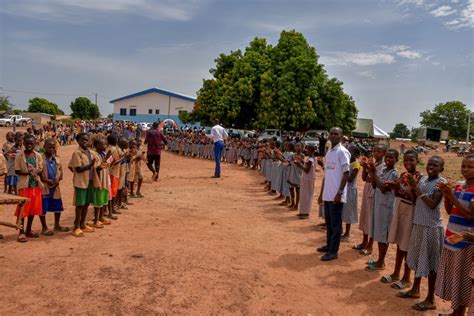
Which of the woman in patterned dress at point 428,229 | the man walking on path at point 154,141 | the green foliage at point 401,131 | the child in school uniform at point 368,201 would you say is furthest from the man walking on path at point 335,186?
the green foliage at point 401,131

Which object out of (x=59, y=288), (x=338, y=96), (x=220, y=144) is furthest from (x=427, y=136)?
(x=59, y=288)

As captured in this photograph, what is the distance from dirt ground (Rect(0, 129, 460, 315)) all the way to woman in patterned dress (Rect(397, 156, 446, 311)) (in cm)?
36

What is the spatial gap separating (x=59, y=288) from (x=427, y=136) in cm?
6497

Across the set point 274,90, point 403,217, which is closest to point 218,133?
point 403,217

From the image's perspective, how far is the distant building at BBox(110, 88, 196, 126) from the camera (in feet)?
183

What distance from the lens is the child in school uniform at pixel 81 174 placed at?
18.8ft

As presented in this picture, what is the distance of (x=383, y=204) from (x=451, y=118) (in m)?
75.4

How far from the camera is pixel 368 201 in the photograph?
5625 millimetres

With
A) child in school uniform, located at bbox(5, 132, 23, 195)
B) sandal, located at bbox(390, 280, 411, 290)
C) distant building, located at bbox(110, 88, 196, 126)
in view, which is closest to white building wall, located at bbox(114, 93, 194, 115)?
distant building, located at bbox(110, 88, 196, 126)

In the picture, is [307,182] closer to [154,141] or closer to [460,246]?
[460,246]

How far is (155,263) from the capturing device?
15.6ft

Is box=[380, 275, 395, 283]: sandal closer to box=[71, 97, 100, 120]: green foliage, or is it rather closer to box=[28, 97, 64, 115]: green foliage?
box=[71, 97, 100, 120]: green foliage

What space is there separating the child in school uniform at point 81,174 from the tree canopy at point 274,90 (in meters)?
18.5

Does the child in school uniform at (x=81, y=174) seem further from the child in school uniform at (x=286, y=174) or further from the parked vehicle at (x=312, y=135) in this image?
the parked vehicle at (x=312, y=135)
